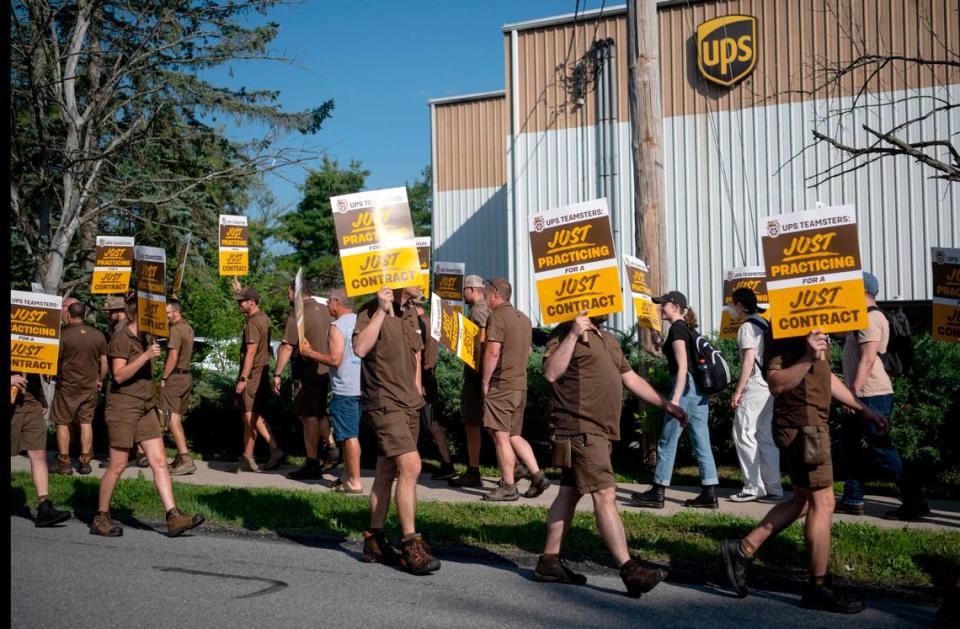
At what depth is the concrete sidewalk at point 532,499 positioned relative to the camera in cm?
802

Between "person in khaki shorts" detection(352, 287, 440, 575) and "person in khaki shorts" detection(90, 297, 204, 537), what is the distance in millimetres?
2071

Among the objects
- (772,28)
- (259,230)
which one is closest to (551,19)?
(772,28)

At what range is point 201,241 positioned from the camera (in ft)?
75.3

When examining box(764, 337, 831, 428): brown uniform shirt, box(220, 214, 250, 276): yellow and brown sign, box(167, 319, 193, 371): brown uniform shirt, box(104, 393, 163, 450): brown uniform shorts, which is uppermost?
box(220, 214, 250, 276): yellow and brown sign

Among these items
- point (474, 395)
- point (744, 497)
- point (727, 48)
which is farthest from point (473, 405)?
point (727, 48)

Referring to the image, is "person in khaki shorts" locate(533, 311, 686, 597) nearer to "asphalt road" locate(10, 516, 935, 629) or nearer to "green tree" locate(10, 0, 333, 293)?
"asphalt road" locate(10, 516, 935, 629)

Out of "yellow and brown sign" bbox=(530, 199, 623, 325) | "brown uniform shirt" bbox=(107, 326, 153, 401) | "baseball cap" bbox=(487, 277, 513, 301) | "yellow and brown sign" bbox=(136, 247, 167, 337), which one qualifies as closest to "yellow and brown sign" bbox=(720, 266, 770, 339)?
"baseball cap" bbox=(487, 277, 513, 301)

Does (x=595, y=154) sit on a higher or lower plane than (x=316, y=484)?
higher

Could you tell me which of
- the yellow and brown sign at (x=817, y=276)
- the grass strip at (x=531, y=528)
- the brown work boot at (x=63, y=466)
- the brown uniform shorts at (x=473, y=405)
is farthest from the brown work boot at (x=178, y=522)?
the yellow and brown sign at (x=817, y=276)

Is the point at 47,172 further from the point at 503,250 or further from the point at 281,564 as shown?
the point at 281,564

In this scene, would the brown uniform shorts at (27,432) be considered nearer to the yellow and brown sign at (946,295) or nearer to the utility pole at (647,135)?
the utility pole at (647,135)

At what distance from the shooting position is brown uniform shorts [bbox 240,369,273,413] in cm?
1159

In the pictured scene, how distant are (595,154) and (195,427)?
9.74 metres

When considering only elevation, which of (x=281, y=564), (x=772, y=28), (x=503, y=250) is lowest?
(x=281, y=564)
